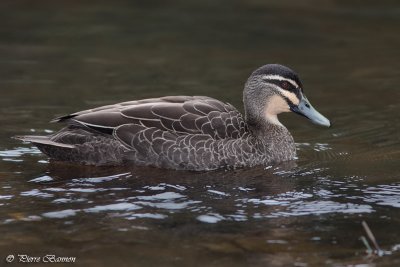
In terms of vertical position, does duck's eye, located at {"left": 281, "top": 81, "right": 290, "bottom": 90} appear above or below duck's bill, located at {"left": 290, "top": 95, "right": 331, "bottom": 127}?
above

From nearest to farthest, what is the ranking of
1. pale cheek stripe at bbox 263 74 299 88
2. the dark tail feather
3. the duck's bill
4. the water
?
the water < the dark tail feather < pale cheek stripe at bbox 263 74 299 88 < the duck's bill

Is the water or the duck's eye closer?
the water

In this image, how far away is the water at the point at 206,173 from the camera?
29.0 feet

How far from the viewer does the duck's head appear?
1205cm

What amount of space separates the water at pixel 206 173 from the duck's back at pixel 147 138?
0.21 metres

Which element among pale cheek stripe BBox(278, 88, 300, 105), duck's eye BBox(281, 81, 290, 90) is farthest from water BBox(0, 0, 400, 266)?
duck's eye BBox(281, 81, 290, 90)

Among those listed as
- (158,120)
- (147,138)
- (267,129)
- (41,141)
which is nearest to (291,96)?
(267,129)

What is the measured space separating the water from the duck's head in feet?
2.25

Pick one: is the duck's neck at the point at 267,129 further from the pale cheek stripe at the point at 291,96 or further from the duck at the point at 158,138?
the pale cheek stripe at the point at 291,96

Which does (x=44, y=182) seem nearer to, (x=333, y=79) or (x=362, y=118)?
(x=362, y=118)

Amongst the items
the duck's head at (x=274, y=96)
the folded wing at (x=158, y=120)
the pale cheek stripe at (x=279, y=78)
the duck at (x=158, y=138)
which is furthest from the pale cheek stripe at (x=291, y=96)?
the folded wing at (x=158, y=120)

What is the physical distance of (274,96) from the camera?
12203mm

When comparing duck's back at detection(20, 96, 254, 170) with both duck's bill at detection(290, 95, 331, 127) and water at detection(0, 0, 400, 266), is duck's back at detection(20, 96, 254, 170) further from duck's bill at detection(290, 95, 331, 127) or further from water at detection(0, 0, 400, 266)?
duck's bill at detection(290, 95, 331, 127)

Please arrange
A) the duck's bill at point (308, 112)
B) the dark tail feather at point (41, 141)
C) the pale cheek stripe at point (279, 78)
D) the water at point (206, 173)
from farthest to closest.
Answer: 1. the duck's bill at point (308, 112)
2. the pale cheek stripe at point (279, 78)
3. the dark tail feather at point (41, 141)
4. the water at point (206, 173)
